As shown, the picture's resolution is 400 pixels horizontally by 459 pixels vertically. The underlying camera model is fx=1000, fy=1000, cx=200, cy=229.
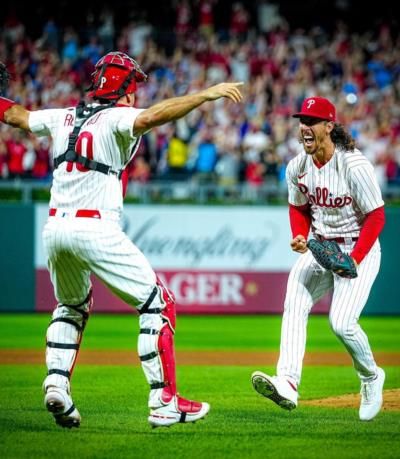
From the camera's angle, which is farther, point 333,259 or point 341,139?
point 341,139

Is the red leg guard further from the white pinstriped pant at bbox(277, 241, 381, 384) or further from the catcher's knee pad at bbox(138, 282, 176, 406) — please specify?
the white pinstriped pant at bbox(277, 241, 381, 384)

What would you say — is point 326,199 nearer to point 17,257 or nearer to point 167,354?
point 167,354

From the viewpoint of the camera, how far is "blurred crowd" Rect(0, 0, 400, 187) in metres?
16.6

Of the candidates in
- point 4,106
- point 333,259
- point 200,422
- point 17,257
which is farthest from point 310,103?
point 17,257

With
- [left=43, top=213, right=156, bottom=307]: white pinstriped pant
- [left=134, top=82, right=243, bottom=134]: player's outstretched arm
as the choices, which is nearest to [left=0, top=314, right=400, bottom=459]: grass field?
[left=43, top=213, right=156, bottom=307]: white pinstriped pant

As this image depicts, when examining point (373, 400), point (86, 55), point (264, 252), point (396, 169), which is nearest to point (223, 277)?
point (264, 252)

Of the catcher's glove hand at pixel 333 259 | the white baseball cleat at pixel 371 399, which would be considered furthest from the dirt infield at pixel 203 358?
the catcher's glove hand at pixel 333 259

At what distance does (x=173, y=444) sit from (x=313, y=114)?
2.38 metres

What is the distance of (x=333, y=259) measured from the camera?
653 cm

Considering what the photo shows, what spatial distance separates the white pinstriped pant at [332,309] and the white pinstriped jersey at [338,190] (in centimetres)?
18

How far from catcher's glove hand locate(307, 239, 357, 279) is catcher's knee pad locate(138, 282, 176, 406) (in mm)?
1208

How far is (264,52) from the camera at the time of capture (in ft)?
65.8

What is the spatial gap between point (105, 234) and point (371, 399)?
2260 millimetres

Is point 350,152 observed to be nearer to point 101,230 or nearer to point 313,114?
point 313,114
